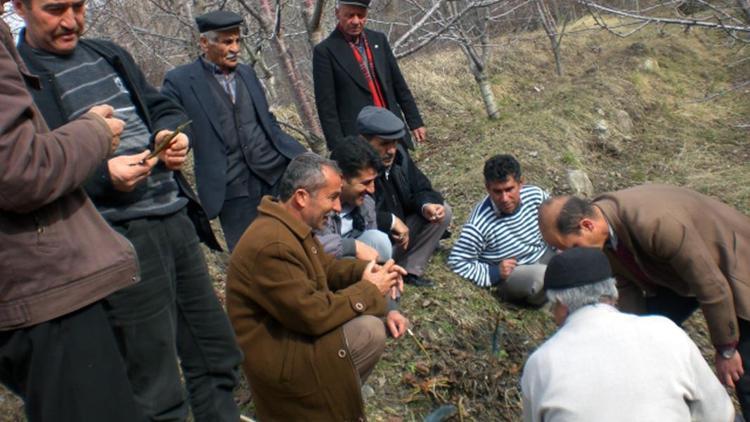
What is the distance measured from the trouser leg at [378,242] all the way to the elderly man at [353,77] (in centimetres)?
83

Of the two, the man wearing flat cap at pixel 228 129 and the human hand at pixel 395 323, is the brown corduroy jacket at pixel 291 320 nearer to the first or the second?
the human hand at pixel 395 323

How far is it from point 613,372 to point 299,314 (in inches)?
48.9

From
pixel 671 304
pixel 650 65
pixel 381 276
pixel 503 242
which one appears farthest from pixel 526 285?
pixel 650 65

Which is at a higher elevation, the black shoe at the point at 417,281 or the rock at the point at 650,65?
the black shoe at the point at 417,281

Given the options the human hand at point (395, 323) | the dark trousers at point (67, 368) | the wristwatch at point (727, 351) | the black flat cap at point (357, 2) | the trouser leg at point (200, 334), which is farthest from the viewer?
the black flat cap at point (357, 2)

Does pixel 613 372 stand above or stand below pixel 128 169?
below

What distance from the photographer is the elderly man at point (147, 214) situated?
89.9 inches

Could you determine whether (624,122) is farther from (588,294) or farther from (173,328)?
(173,328)

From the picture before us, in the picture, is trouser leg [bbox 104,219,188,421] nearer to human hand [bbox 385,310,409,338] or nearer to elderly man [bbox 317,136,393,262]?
human hand [bbox 385,310,409,338]

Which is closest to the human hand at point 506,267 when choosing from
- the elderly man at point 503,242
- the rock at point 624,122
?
the elderly man at point 503,242

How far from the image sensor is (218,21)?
3.72 meters

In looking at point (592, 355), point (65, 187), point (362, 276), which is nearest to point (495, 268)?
point (362, 276)

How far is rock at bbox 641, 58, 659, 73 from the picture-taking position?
37.6ft

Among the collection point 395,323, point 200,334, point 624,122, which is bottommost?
point 624,122
